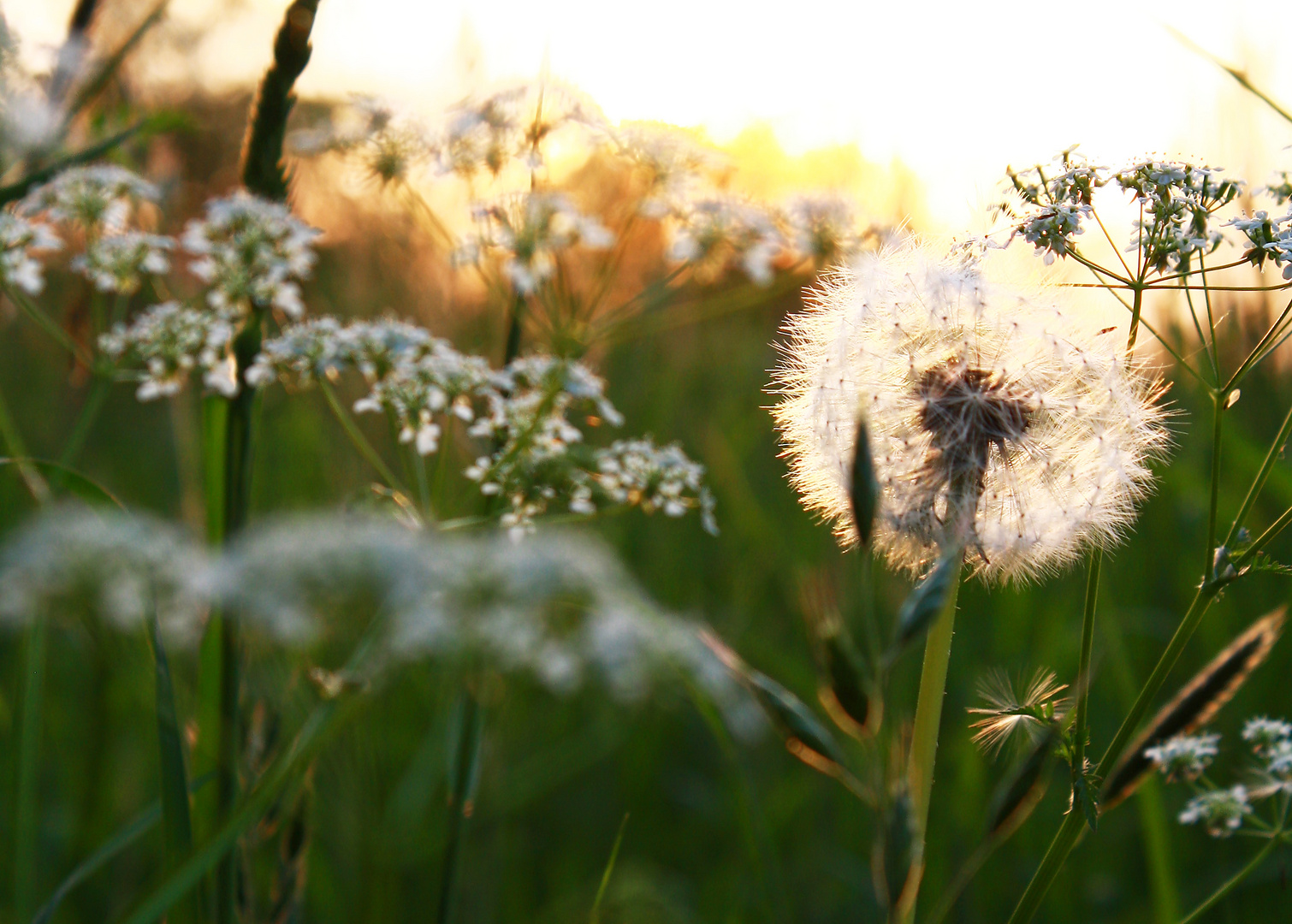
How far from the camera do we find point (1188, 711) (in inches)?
43.2

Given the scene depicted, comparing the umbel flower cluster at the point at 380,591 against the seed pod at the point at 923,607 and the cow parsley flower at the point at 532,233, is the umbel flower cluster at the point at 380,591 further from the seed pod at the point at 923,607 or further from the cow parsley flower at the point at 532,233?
the seed pod at the point at 923,607

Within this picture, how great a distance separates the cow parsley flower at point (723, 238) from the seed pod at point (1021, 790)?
1.60 metres

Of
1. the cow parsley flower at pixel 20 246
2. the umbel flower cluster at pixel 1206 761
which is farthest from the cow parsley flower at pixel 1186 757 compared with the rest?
the cow parsley flower at pixel 20 246

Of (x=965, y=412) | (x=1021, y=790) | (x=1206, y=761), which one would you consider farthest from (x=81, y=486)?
(x=1206, y=761)

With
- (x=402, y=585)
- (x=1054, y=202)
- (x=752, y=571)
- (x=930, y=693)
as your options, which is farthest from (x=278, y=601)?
(x=752, y=571)

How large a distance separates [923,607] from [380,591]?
1.67m

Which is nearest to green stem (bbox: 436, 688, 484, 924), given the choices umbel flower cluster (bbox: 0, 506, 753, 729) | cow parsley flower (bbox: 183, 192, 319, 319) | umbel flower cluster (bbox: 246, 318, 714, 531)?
umbel flower cluster (bbox: 0, 506, 753, 729)

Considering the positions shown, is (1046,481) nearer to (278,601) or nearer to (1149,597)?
(278,601)

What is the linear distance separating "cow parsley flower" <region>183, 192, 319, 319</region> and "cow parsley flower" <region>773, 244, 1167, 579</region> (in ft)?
3.09

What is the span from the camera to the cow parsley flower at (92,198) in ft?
6.72

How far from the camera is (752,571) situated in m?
4.03

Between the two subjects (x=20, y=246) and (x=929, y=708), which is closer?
(x=929, y=708)

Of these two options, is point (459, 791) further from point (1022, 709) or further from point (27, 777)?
point (1022, 709)

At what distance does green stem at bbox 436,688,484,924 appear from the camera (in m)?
1.49
